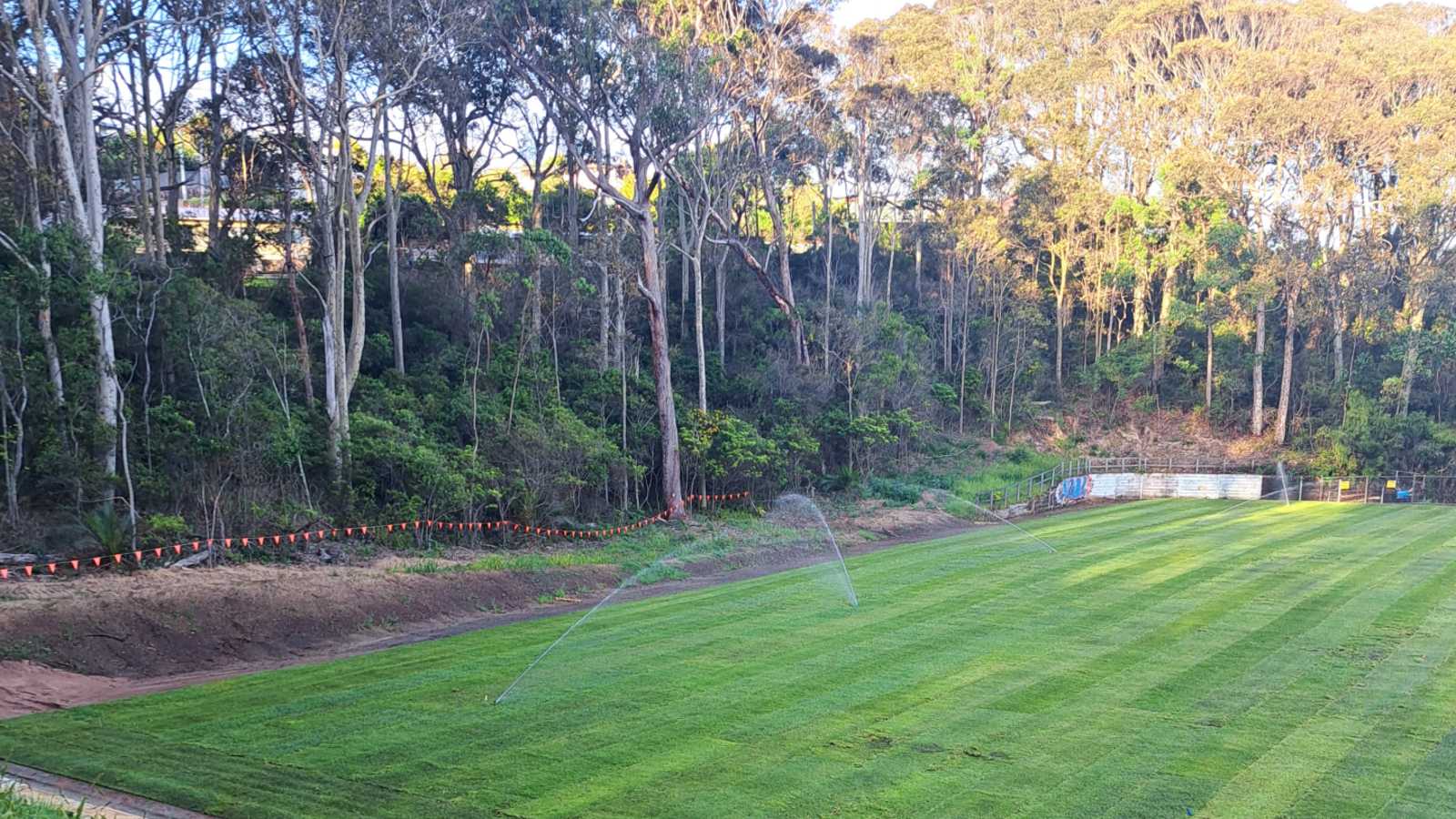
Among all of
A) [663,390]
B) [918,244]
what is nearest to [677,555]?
[663,390]

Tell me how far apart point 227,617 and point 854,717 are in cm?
1071

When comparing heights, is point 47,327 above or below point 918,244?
below

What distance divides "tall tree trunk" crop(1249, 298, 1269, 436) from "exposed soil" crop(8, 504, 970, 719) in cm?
4045

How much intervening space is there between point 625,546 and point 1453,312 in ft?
150

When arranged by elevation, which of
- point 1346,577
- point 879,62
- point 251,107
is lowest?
point 1346,577

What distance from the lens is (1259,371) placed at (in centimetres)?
5319

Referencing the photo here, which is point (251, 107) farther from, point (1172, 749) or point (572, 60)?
point (1172, 749)

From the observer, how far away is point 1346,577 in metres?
21.5

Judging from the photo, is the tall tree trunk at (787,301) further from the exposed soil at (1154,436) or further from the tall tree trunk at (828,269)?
the exposed soil at (1154,436)

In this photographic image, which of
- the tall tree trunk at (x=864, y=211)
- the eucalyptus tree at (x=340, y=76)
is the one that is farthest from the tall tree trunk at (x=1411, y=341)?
the eucalyptus tree at (x=340, y=76)

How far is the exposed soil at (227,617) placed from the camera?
14.6 meters

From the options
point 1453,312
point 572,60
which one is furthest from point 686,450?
point 1453,312

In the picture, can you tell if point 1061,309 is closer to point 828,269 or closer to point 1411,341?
point 1411,341

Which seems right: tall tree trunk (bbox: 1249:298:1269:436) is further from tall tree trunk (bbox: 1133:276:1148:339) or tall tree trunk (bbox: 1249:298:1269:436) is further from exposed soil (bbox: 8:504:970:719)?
exposed soil (bbox: 8:504:970:719)
